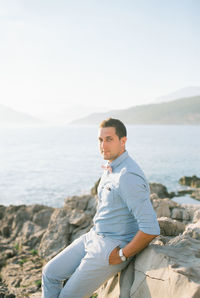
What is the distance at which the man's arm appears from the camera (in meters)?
3.98

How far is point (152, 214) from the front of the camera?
404cm

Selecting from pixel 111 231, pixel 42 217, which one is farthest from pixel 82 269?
pixel 42 217

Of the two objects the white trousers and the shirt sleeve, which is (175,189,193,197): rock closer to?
the white trousers

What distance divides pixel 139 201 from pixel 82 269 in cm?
124

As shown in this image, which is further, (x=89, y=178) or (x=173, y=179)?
(x=89, y=178)

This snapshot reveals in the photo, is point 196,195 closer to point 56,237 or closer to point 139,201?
point 56,237

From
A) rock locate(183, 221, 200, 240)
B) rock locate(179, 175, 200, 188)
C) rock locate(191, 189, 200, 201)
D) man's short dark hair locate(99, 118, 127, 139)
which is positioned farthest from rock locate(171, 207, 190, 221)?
rock locate(179, 175, 200, 188)

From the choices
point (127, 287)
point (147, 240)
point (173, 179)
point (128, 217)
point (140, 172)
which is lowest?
point (173, 179)

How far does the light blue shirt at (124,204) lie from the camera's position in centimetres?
397

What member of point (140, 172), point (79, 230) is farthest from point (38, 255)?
point (140, 172)

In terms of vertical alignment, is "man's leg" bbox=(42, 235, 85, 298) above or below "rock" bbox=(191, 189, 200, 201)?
above

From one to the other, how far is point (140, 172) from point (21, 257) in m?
7.85

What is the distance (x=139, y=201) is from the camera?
397cm

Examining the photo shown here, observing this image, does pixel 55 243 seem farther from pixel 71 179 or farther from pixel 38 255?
pixel 71 179
